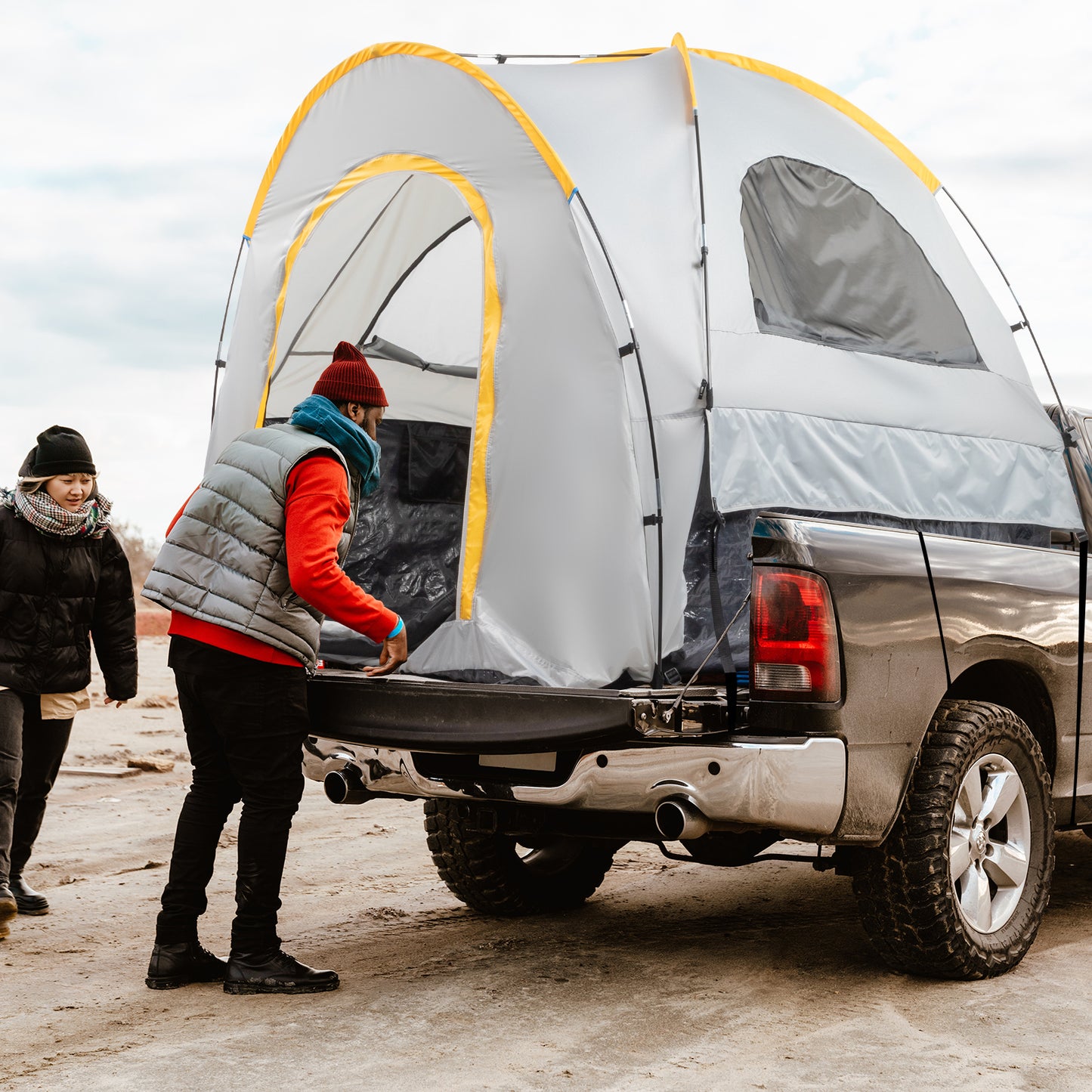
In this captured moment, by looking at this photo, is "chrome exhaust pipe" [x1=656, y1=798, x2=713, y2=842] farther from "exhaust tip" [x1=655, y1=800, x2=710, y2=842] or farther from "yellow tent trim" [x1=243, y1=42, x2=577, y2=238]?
"yellow tent trim" [x1=243, y1=42, x2=577, y2=238]

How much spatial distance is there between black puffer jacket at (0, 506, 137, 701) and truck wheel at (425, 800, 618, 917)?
1300 millimetres

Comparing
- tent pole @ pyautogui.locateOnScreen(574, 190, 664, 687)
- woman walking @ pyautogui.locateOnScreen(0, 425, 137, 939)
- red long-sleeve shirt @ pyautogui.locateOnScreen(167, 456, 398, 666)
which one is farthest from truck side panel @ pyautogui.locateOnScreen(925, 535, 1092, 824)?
woman walking @ pyautogui.locateOnScreen(0, 425, 137, 939)

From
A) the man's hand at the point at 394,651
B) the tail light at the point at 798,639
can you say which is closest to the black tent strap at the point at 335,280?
the man's hand at the point at 394,651

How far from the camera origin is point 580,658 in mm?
4480


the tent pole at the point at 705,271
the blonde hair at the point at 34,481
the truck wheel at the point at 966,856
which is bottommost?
the truck wheel at the point at 966,856

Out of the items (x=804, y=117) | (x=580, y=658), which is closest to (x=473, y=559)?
(x=580, y=658)

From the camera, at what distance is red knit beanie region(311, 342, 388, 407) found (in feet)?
14.7

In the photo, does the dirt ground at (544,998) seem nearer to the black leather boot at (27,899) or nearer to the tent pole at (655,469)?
the black leather boot at (27,899)

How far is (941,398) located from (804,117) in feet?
4.12

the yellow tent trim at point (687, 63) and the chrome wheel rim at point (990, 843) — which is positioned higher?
the yellow tent trim at point (687, 63)

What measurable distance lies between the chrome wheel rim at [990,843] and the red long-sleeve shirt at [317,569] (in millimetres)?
1825

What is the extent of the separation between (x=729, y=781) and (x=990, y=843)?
1117 millimetres

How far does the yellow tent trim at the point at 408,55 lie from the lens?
4727 millimetres

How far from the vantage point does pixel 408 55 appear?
5.34 meters
